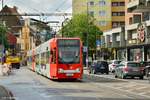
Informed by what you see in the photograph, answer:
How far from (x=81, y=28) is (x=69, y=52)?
224 ft

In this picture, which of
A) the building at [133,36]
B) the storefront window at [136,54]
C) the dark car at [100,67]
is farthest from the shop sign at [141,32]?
the dark car at [100,67]

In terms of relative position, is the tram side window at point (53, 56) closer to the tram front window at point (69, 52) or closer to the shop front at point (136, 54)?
the tram front window at point (69, 52)

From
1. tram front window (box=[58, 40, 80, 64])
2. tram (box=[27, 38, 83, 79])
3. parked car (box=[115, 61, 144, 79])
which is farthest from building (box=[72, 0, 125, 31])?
tram front window (box=[58, 40, 80, 64])

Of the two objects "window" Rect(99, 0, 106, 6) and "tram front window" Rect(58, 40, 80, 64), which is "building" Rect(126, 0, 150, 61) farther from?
"window" Rect(99, 0, 106, 6)

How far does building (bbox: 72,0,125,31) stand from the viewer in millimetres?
129125

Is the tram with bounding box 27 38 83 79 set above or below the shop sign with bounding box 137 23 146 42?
below

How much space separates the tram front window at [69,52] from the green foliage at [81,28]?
64895 millimetres

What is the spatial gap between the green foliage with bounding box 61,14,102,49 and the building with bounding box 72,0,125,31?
53.0ft

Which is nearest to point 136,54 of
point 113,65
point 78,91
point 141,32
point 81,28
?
point 141,32

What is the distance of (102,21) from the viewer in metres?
131

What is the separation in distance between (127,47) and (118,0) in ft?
132

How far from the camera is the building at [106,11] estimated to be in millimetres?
129125

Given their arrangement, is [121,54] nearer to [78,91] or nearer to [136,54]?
[136,54]

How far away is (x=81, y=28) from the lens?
109062 mm
